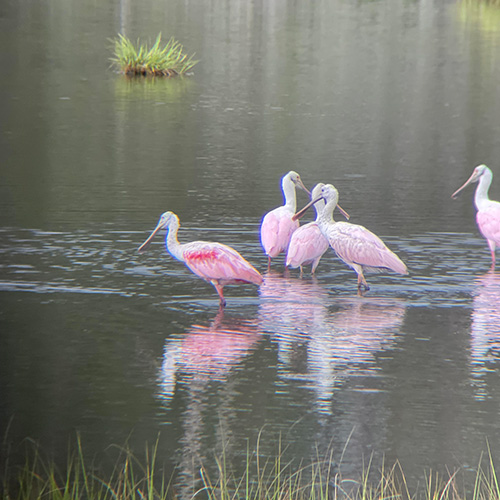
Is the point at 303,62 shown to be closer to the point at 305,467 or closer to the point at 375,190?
the point at 375,190

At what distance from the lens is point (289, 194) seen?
12547 mm

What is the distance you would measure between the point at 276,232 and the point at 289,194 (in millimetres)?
1169

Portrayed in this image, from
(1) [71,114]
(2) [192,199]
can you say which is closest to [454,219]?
(2) [192,199]

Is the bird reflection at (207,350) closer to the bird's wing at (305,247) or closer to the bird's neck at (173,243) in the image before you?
the bird's neck at (173,243)

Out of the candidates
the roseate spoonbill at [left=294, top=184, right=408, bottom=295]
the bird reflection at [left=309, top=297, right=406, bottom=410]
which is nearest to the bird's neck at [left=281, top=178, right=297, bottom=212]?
the roseate spoonbill at [left=294, top=184, right=408, bottom=295]

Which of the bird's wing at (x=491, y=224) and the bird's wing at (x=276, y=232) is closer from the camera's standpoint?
the bird's wing at (x=276, y=232)

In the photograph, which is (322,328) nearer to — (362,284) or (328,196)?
(362,284)

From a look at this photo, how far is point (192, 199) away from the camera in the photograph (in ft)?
49.3

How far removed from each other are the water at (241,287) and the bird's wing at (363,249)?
28 cm

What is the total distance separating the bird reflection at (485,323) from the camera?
833cm

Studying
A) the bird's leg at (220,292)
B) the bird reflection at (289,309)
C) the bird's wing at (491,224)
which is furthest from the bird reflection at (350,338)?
the bird's wing at (491,224)

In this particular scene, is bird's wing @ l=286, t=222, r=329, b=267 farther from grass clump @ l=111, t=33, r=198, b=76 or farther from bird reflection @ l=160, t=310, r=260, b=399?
grass clump @ l=111, t=33, r=198, b=76

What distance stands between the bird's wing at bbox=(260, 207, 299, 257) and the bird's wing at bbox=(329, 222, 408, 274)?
0.74m

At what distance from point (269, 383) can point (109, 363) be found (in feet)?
3.97
